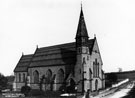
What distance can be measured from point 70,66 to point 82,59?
572cm

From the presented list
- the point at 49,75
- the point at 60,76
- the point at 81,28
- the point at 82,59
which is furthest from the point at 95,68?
the point at 49,75

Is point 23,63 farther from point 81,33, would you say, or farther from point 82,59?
point 81,33

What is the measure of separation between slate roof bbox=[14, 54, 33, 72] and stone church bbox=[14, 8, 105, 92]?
179 centimetres

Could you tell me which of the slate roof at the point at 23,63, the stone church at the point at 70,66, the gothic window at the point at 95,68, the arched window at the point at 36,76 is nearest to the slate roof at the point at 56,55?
the stone church at the point at 70,66

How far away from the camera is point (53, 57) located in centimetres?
8000

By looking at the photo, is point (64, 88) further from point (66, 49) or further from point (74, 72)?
point (66, 49)

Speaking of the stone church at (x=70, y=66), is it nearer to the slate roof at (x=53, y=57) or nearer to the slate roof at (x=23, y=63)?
the slate roof at (x=53, y=57)

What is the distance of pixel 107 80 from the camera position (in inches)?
3337

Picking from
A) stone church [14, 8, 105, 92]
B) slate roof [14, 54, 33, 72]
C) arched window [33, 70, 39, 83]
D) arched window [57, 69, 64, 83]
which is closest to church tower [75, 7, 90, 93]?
stone church [14, 8, 105, 92]

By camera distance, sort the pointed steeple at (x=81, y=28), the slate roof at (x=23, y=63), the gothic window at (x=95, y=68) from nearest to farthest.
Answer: the pointed steeple at (x=81, y=28) < the gothic window at (x=95, y=68) < the slate roof at (x=23, y=63)

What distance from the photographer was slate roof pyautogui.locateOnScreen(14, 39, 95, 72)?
238ft

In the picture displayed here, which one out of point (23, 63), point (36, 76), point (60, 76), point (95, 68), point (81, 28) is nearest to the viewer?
point (81, 28)

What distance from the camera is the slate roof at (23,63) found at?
92.9 metres

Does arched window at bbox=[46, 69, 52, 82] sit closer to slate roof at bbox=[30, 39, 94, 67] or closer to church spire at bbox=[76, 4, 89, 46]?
slate roof at bbox=[30, 39, 94, 67]
